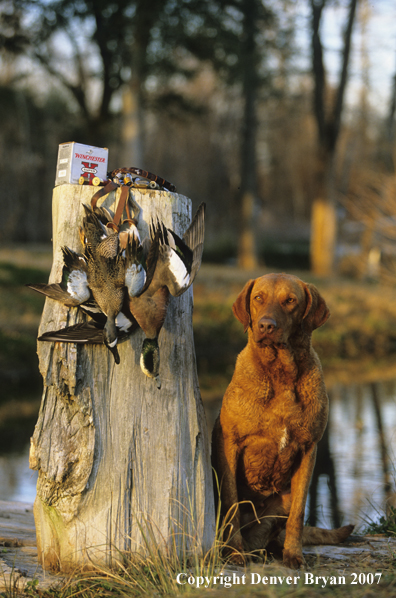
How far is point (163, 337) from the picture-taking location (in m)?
3.59

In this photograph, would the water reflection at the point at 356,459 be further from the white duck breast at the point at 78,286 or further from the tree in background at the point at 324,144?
the tree in background at the point at 324,144

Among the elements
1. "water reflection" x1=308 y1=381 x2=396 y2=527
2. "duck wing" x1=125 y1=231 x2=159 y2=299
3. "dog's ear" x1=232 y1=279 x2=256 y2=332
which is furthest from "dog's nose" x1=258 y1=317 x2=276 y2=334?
"water reflection" x1=308 y1=381 x2=396 y2=527

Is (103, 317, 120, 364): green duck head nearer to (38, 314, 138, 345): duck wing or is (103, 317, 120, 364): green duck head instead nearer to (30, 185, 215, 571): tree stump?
(38, 314, 138, 345): duck wing

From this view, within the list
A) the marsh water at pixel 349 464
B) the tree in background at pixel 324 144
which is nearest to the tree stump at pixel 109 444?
the marsh water at pixel 349 464

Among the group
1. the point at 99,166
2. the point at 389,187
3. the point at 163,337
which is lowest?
the point at 163,337

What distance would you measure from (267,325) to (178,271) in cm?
55

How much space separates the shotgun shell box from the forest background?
1231 cm

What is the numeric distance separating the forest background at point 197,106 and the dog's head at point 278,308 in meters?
11.9

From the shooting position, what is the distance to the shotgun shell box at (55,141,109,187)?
3543 mm

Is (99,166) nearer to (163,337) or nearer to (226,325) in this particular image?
(163,337)

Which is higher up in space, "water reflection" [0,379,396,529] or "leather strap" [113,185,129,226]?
"leather strap" [113,185,129,226]

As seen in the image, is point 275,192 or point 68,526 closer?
point 68,526

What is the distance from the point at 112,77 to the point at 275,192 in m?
18.8

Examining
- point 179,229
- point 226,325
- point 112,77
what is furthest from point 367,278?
point 179,229
